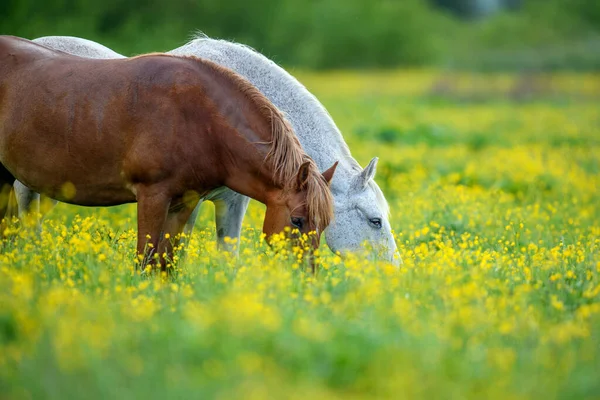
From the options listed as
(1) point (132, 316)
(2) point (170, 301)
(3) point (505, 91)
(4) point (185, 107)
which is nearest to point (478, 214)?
(4) point (185, 107)

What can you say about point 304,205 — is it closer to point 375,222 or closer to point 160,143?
point 375,222

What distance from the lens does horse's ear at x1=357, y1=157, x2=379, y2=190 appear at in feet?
19.1

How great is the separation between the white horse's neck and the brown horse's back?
1.03 meters

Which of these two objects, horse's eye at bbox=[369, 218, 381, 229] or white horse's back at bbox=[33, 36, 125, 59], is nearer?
horse's eye at bbox=[369, 218, 381, 229]

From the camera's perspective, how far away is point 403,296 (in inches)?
179

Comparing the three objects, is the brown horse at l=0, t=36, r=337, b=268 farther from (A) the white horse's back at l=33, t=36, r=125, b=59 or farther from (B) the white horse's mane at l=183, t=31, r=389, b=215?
(A) the white horse's back at l=33, t=36, r=125, b=59

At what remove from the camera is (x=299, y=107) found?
6266mm

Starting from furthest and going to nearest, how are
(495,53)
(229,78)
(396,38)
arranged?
(396,38) < (495,53) < (229,78)

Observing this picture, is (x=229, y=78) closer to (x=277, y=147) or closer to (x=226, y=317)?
(x=277, y=147)

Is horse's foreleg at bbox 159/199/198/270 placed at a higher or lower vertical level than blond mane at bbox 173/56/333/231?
lower

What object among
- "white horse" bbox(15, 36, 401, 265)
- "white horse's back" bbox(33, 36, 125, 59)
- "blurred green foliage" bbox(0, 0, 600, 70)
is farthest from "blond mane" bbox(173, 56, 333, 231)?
"blurred green foliage" bbox(0, 0, 600, 70)

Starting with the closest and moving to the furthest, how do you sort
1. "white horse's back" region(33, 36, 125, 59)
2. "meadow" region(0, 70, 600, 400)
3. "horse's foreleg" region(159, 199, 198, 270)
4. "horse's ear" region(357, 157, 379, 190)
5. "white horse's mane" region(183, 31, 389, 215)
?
"meadow" region(0, 70, 600, 400), "horse's foreleg" region(159, 199, 198, 270), "horse's ear" region(357, 157, 379, 190), "white horse's mane" region(183, 31, 389, 215), "white horse's back" region(33, 36, 125, 59)

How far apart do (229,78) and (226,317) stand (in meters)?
2.43

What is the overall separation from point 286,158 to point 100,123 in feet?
4.84
